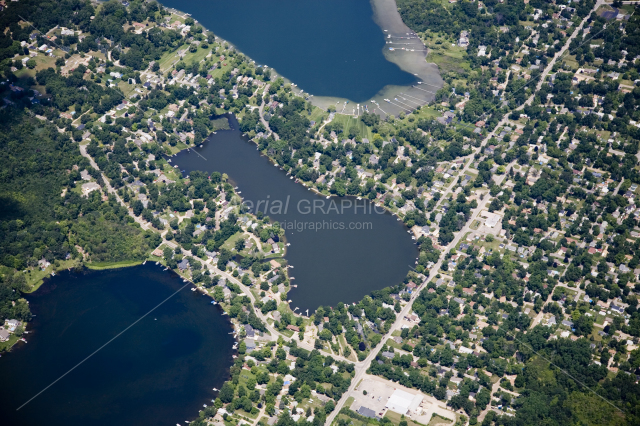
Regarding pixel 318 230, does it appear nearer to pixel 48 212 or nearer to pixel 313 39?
pixel 48 212

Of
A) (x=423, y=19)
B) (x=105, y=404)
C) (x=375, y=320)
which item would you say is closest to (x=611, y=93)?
(x=423, y=19)

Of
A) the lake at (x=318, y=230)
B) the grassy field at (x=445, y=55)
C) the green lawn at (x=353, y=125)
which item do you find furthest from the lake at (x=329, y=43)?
the lake at (x=318, y=230)

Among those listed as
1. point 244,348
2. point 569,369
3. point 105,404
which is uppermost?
point 569,369

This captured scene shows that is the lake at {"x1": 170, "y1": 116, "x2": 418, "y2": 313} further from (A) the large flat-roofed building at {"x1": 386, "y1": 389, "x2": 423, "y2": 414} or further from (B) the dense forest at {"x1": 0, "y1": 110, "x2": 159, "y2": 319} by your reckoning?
(A) the large flat-roofed building at {"x1": 386, "y1": 389, "x2": 423, "y2": 414}

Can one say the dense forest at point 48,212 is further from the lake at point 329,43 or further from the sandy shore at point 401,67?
the sandy shore at point 401,67

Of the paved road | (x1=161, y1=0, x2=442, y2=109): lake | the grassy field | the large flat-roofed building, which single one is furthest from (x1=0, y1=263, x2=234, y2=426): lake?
the grassy field

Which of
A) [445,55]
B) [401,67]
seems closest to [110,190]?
[401,67]

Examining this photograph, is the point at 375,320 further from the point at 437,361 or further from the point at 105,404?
the point at 105,404
